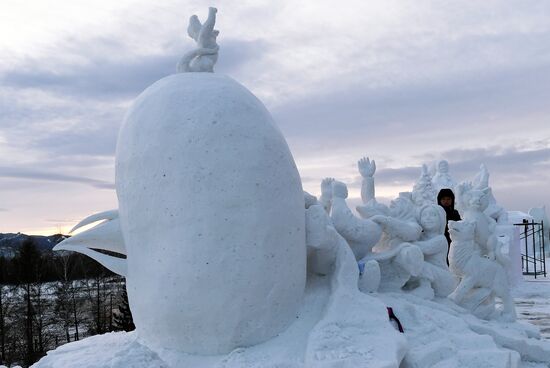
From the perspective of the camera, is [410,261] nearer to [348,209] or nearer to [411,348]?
[348,209]

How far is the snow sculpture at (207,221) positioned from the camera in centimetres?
392

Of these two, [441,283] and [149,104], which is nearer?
[149,104]

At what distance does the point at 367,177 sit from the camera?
607 cm

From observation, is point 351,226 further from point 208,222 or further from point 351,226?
point 208,222

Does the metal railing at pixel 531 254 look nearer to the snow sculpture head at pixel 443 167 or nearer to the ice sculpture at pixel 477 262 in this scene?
the snow sculpture head at pixel 443 167

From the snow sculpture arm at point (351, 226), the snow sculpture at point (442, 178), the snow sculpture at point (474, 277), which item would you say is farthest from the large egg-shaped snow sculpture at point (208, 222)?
the snow sculpture at point (442, 178)

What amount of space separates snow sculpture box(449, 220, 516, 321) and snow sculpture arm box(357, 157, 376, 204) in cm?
83

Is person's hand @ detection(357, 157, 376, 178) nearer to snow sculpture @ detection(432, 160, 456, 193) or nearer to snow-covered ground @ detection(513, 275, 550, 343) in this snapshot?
snow-covered ground @ detection(513, 275, 550, 343)

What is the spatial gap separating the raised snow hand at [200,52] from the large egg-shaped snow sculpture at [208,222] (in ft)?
1.62

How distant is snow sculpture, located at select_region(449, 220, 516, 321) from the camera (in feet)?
19.4

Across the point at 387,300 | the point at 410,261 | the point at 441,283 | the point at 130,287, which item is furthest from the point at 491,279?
the point at 130,287

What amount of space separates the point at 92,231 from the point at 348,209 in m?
2.15

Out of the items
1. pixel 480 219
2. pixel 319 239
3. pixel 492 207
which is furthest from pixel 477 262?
pixel 492 207

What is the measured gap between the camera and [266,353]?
3936 millimetres
